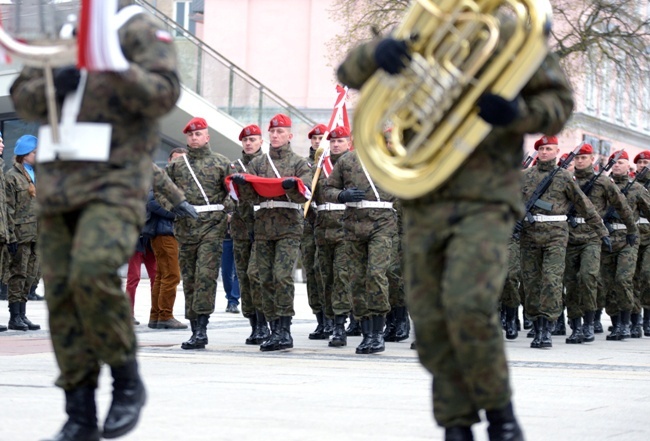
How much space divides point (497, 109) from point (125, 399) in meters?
1.96

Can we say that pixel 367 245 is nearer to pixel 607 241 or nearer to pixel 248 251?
pixel 248 251

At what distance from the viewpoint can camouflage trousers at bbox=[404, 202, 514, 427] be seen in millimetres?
5156

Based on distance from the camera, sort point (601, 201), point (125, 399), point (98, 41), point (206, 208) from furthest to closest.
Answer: point (601, 201)
point (206, 208)
point (125, 399)
point (98, 41)

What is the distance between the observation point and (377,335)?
488 inches

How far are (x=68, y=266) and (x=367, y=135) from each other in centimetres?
133

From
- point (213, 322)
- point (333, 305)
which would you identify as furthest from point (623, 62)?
point (333, 305)

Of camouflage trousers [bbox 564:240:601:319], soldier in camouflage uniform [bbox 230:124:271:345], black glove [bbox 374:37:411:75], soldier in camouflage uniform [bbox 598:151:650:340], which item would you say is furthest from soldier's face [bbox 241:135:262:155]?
black glove [bbox 374:37:411:75]

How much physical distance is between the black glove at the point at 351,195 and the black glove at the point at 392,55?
22.8ft

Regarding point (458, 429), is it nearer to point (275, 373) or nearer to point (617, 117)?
point (275, 373)

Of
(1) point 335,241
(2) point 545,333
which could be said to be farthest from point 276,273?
(2) point 545,333

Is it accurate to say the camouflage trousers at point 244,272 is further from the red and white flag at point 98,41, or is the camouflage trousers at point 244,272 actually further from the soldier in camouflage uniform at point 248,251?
the red and white flag at point 98,41

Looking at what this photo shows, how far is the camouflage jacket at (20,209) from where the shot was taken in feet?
48.8

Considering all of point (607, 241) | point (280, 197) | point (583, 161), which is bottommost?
point (607, 241)

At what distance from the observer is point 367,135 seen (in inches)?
221
